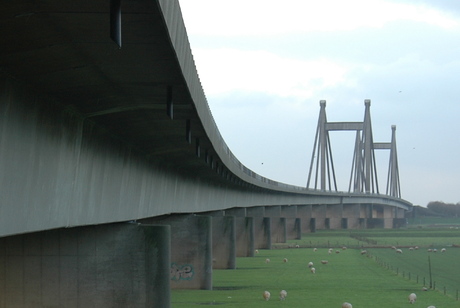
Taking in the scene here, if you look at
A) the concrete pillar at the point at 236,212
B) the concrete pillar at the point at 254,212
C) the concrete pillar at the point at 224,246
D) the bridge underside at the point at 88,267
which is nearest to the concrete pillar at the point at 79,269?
the bridge underside at the point at 88,267

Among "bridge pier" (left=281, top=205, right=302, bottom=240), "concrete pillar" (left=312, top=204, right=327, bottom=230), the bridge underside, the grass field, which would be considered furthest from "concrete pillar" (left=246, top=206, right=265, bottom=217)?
the bridge underside

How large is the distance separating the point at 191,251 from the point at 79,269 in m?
24.2

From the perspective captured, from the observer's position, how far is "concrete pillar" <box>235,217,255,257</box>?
285ft

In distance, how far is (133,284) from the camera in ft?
89.4

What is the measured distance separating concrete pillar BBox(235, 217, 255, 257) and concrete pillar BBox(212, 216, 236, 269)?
53.3ft

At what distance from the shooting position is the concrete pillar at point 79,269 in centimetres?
2536

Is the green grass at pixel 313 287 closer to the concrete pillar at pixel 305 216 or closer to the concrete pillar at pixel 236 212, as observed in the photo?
the concrete pillar at pixel 236 212

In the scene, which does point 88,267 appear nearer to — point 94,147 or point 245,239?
point 94,147

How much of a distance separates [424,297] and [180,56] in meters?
31.4

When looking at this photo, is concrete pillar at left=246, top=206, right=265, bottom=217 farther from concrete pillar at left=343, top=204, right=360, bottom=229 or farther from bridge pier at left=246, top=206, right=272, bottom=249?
concrete pillar at left=343, top=204, right=360, bottom=229

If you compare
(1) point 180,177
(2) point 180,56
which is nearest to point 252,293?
(1) point 180,177

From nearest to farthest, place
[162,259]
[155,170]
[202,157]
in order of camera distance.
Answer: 1. [162,259]
2. [155,170]
3. [202,157]

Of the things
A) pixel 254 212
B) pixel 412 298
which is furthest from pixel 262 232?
pixel 412 298

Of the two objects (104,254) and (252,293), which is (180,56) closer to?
(104,254)
